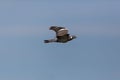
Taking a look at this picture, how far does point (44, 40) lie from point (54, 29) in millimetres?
2072

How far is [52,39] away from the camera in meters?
90.9

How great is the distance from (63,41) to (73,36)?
6.75 ft

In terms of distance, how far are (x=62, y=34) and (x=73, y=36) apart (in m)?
2.55

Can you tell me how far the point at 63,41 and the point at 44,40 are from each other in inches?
149

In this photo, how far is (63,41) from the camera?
92125 millimetres

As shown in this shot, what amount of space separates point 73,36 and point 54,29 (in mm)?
4539

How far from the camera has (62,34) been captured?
300 feet

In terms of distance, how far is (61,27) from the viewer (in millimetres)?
90875

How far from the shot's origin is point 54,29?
295 ft

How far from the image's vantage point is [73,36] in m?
93.4

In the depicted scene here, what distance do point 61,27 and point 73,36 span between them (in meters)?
3.31

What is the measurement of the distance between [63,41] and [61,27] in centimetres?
231
